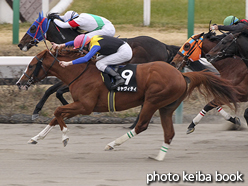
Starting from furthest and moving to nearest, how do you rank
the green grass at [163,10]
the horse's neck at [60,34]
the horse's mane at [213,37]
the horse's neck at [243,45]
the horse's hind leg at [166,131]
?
the green grass at [163,10]
the horse's neck at [60,34]
the horse's mane at [213,37]
the horse's neck at [243,45]
the horse's hind leg at [166,131]

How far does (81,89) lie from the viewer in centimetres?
513

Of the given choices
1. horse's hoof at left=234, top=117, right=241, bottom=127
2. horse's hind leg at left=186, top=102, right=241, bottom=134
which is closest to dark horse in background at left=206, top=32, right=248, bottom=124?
horse's hind leg at left=186, top=102, right=241, bottom=134

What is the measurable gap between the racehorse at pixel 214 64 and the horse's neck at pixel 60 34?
1.64m

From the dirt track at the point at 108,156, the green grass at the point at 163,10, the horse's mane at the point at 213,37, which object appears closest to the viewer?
the dirt track at the point at 108,156

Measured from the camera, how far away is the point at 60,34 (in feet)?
22.9

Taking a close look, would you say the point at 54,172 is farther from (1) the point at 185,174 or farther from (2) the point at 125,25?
(2) the point at 125,25

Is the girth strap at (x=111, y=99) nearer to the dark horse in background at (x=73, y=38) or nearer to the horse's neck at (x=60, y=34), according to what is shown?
the dark horse in background at (x=73, y=38)

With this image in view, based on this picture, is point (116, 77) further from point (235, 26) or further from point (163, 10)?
point (163, 10)

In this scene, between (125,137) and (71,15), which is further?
(71,15)

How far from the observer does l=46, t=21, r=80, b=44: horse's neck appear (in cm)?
699

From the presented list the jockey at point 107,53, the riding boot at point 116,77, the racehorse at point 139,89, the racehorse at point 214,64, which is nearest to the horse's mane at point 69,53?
the racehorse at point 139,89

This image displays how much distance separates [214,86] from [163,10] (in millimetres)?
10412

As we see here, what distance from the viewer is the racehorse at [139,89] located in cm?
502

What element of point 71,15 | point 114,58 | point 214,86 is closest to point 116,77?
point 114,58
